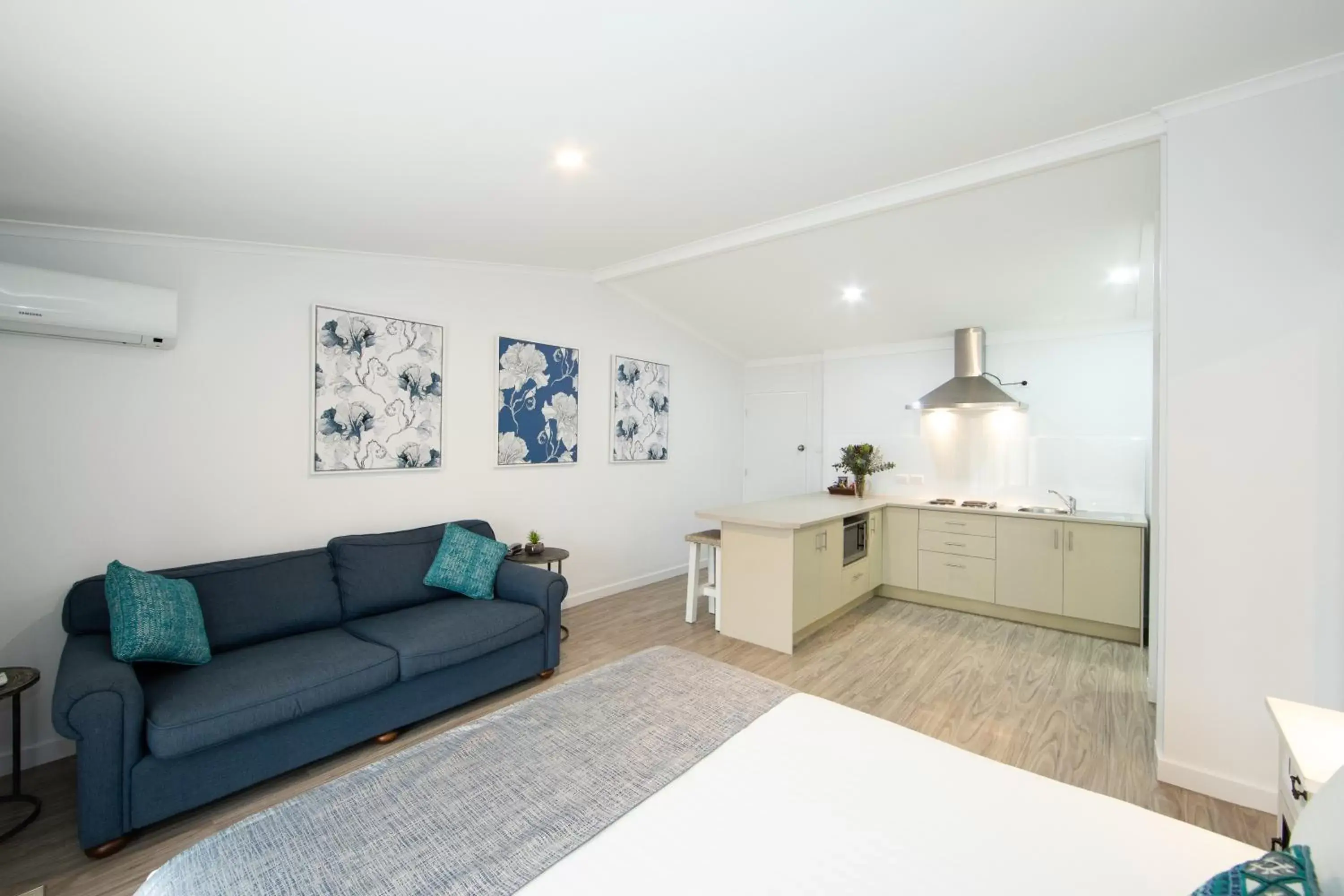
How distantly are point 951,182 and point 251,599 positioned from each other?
3.93 meters

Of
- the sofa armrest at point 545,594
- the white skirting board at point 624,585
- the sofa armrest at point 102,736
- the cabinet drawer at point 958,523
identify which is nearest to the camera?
the sofa armrest at point 102,736

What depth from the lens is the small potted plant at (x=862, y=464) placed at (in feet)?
17.0

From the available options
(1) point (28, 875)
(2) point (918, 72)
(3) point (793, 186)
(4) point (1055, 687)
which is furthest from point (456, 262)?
(4) point (1055, 687)

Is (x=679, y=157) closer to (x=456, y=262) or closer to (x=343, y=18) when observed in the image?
(x=343, y=18)

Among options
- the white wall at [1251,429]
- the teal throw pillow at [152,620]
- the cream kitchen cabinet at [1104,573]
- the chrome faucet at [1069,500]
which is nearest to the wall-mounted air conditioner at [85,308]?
the teal throw pillow at [152,620]

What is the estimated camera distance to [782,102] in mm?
2049

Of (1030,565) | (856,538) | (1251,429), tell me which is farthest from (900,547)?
(1251,429)

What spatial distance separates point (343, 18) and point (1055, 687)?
169 inches

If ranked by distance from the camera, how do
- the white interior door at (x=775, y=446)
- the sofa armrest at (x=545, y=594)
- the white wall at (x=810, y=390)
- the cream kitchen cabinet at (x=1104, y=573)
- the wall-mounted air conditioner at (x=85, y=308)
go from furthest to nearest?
the white interior door at (x=775, y=446) → the white wall at (x=810, y=390) → the cream kitchen cabinet at (x=1104, y=573) → the sofa armrest at (x=545, y=594) → the wall-mounted air conditioner at (x=85, y=308)

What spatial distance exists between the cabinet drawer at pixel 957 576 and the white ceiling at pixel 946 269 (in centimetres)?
195

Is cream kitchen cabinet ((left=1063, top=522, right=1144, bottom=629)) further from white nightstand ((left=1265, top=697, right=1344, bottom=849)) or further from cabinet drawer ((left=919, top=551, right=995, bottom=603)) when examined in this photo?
white nightstand ((left=1265, top=697, right=1344, bottom=849))

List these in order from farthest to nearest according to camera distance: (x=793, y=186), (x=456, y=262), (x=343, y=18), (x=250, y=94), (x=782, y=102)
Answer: (x=456, y=262) → (x=793, y=186) → (x=782, y=102) → (x=250, y=94) → (x=343, y=18)

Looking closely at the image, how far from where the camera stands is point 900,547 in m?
4.77

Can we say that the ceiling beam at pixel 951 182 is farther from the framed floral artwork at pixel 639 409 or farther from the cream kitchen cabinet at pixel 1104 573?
the cream kitchen cabinet at pixel 1104 573
